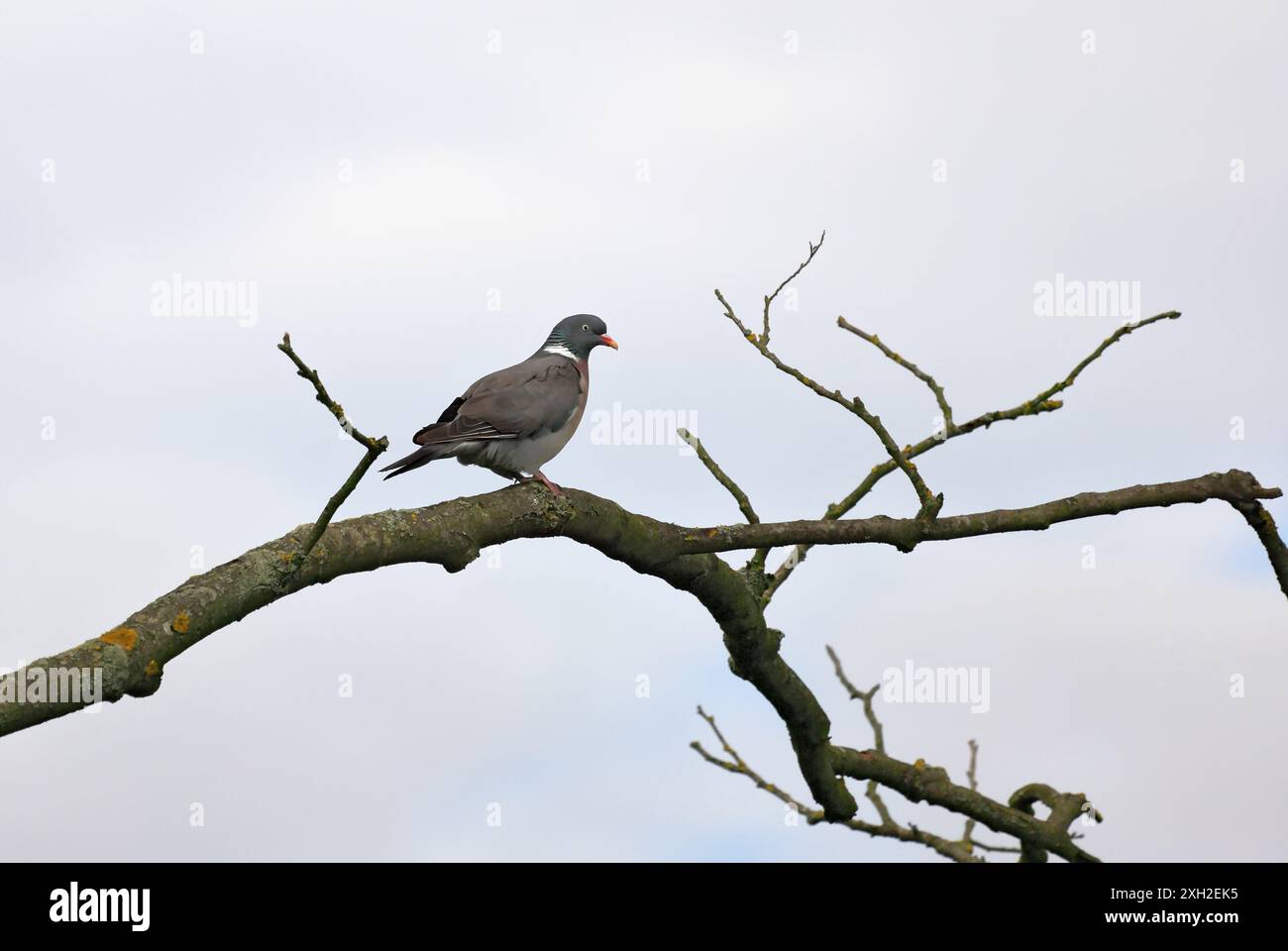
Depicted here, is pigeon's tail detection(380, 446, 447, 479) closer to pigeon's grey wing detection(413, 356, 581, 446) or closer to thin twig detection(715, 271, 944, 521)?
pigeon's grey wing detection(413, 356, 581, 446)

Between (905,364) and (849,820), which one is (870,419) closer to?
(905,364)

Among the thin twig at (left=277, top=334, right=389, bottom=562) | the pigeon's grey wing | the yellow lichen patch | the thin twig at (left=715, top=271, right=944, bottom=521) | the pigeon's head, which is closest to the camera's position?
the thin twig at (left=277, top=334, right=389, bottom=562)

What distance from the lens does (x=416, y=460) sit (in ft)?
22.4

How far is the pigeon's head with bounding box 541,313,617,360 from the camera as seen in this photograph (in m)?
9.26

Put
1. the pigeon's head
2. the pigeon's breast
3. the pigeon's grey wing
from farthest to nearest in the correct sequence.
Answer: the pigeon's head → the pigeon's breast → the pigeon's grey wing

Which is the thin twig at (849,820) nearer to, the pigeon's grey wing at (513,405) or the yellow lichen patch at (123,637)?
the pigeon's grey wing at (513,405)

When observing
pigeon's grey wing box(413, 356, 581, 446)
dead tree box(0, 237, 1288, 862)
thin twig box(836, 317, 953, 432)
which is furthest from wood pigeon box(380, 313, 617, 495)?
thin twig box(836, 317, 953, 432)

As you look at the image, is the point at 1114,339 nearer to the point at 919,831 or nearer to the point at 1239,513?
the point at 1239,513

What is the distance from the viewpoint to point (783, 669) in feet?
25.0

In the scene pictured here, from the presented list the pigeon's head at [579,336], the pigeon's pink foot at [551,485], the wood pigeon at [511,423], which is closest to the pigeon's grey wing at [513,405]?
the wood pigeon at [511,423]

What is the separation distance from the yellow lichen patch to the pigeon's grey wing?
2.62m

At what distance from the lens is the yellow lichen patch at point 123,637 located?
173 inches

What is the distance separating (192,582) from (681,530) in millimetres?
2587
